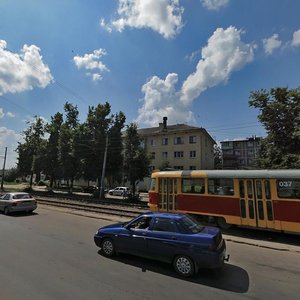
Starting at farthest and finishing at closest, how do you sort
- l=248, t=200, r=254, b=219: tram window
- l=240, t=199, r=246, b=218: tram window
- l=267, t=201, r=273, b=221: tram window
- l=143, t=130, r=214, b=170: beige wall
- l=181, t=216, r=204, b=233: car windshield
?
1. l=143, t=130, r=214, b=170: beige wall
2. l=240, t=199, r=246, b=218: tram window
3. l=248, t=200, r=254, b=219: tram window
4. l=267, t=201, r=273, b=221: tram window
5. l=181, t=216, r=204, b=233: car windshield

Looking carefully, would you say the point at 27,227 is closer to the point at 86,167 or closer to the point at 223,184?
the point at 223,184

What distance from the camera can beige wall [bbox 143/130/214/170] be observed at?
4594 cm

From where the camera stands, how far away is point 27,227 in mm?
12672

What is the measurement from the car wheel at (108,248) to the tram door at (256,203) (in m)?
6.49

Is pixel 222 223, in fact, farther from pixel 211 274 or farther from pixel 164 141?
pixel 164 141

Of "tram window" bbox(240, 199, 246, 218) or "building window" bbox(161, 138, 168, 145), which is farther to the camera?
"building window" bbox(161, 138, 168, 145)

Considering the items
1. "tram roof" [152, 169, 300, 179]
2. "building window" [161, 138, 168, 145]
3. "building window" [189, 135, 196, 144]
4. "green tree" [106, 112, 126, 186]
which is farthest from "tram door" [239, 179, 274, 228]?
"building window" [161, 138, 168, 145]

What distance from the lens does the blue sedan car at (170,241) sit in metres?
6.52

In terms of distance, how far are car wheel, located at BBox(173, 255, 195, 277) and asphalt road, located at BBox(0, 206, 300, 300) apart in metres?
0.17

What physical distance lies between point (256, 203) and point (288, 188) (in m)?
1.44

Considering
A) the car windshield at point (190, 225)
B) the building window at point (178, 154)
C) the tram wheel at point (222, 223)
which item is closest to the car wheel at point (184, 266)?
the car windshield at point (190, 225)

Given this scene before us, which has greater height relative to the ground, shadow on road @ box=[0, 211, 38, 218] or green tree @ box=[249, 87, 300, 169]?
green tree @ box=[249, 87, 300, 169]

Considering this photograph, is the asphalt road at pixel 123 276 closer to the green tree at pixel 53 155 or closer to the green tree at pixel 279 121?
the green tree at pixel 279 121

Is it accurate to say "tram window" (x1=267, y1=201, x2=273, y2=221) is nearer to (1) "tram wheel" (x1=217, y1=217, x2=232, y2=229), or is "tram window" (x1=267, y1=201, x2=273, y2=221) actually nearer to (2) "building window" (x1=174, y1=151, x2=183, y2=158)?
(1) "tram wheel" (x1=217, y1=217, x2=232, y2=229)
